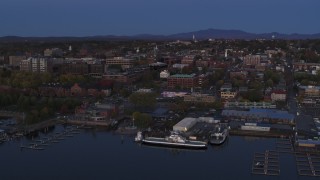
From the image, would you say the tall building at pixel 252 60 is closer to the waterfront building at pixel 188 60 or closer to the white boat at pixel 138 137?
the waterfront building at pixel 188 60

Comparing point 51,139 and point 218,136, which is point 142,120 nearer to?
point 218,136

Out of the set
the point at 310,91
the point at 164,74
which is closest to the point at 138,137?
the point at 310,91

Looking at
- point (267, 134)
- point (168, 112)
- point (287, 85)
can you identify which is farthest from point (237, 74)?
point (267, 134)

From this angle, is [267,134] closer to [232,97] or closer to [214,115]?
[214,115]

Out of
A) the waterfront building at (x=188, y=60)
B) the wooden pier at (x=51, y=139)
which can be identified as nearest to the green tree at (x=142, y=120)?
the wooden pier at (x=51, y=139)

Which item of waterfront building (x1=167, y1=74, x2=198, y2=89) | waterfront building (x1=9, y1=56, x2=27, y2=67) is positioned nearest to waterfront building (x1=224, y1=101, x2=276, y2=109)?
waterfront building (x1=167, y1=74, x2=198, y2=89)

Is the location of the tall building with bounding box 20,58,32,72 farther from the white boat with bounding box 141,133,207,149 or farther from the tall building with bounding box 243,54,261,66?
the white boat with bounding box 141,133,207,149
